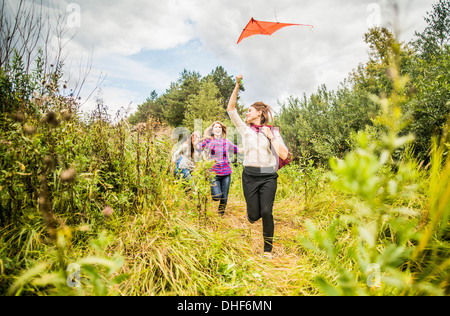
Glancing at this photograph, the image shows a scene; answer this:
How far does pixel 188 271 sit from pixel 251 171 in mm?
1477

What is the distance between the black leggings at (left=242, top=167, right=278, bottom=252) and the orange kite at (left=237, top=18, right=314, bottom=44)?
97.4 inches

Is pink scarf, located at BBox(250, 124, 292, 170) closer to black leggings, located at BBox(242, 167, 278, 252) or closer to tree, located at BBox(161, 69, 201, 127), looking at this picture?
black leggings, located at BBox(242, 167, 278, 252)

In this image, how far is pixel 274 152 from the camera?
2.94 meters

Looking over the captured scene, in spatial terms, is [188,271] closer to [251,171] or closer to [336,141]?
[251,171]

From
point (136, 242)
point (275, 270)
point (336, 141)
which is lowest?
point (275, 270)

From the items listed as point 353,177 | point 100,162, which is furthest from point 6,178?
point 353,177

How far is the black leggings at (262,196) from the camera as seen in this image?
9.09 feet

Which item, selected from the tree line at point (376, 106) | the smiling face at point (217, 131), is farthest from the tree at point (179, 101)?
the smiling face at point (217, 131)

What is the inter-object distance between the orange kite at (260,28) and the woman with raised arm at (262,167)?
1.49 metres

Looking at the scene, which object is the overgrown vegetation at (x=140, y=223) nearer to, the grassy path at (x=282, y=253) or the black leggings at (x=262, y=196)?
the grassy path at (x=282, y=253)

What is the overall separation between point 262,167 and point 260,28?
2679 mm

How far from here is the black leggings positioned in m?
2.77
